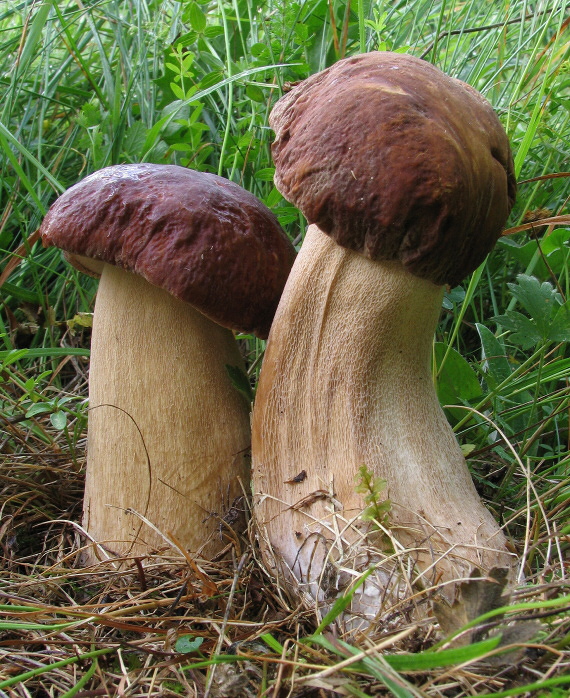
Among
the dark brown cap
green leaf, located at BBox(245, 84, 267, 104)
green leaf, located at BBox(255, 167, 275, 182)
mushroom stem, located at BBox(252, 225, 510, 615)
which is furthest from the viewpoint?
green leaf, located at BBox(245, 84, 267, 104)

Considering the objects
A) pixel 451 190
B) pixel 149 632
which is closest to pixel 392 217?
pixel 451 190

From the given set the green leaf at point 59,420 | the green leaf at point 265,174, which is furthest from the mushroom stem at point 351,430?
the green leaf at point 265,174

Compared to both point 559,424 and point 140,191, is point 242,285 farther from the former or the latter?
point 559,424

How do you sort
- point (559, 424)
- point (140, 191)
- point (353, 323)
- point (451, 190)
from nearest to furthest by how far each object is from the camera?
point (451, 190) → point (353, 323) → point (140, 191) → point (559, 424)

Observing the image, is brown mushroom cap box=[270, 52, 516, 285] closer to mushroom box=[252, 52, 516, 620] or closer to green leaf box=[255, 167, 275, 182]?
mushroom box=[252, 52, 516, 620]

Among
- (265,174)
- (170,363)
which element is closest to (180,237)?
(170,363)

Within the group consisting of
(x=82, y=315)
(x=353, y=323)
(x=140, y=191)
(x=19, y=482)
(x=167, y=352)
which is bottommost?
(x=19, y=482)

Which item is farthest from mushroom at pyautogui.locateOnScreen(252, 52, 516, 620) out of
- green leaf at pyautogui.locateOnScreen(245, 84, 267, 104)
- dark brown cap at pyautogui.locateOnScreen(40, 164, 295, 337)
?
green leaf at pyautogui.locateOnScreen(245, 84, 267, 104)
